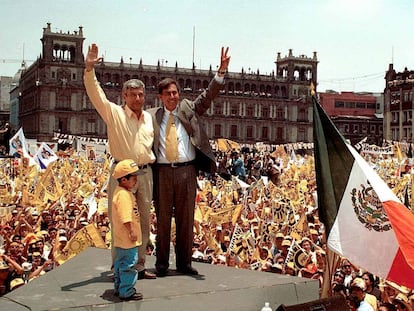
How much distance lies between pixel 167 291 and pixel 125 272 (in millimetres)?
356

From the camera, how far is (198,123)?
504cm

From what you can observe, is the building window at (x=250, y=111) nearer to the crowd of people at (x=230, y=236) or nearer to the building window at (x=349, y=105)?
the building window at (x=349, y=105)

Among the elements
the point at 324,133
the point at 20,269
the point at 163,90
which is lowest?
the point at 20,269

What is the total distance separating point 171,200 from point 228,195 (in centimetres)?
883

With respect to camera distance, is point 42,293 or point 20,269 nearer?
point 42,293

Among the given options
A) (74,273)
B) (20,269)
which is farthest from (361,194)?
(20,269)

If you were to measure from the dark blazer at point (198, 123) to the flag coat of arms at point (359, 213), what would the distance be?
827 millimetres

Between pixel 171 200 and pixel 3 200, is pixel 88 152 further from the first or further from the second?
pixel 171 200

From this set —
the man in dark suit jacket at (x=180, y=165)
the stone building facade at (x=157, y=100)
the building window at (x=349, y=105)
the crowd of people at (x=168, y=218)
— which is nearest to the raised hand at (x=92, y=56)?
the crowd of people at (x=168, y=218)

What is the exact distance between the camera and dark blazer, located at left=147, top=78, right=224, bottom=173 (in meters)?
4.96

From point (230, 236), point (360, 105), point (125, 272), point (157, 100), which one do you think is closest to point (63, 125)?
point (157, 100)

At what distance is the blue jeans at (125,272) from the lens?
13.5 feet

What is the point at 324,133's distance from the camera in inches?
201

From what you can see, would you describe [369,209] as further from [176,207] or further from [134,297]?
[134,297]
